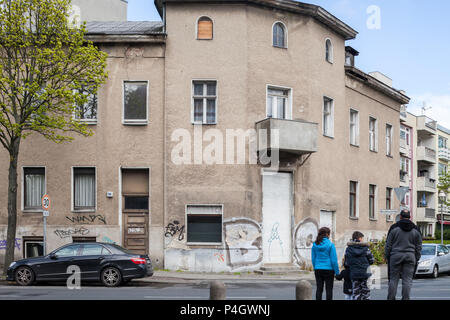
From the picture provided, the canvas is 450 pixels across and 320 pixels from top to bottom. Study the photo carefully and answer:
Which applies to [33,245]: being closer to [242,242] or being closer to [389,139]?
[242,242]

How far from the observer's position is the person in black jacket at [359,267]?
1102 centimetres

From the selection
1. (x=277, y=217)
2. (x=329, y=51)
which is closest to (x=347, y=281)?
(x=277, y=217)

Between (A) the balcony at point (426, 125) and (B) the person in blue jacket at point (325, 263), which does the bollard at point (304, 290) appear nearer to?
(B) the person in blue jacket at point (325, 263)

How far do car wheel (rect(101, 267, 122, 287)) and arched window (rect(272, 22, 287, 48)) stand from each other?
38.2ft

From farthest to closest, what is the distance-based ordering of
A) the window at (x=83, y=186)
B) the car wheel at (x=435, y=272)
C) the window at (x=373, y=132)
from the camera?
the window at (x=373, y=132) < the window at (x=83, y=186) < the car wheel at (x=435, y=272)

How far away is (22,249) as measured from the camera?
2355 cm

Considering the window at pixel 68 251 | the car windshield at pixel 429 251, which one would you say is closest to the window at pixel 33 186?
the window at pixel 68 251

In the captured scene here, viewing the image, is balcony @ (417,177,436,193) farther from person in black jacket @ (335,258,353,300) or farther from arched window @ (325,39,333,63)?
person in black jacket @ (335,258,353,300)

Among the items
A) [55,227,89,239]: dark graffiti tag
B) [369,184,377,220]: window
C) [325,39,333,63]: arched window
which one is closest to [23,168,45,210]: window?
[55,227,89,239]: dark graffiti tag

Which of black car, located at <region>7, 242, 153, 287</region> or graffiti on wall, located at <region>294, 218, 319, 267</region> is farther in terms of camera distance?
graffiti on wall, located at <region>294, 218, 319, 267</region>

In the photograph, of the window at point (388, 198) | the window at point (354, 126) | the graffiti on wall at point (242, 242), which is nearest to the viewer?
the graffiti on wall at point (242, 242)

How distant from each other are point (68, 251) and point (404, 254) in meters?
10.2

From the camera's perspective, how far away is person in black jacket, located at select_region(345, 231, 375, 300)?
11016 mm

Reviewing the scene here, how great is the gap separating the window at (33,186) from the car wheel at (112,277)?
24.8 ft
